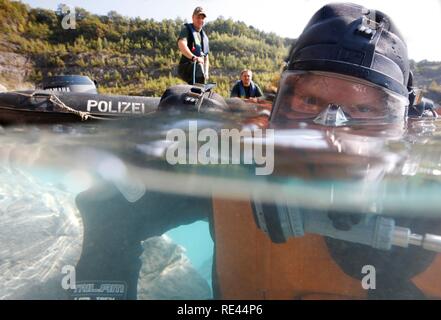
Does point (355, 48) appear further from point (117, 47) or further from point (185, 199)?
point (117, 47)

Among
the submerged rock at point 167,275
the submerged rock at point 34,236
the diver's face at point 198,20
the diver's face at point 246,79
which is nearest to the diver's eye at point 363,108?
the submerged rock at point 167,275

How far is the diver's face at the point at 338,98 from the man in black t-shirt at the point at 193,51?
3.29 m

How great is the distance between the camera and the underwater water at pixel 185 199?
186cm

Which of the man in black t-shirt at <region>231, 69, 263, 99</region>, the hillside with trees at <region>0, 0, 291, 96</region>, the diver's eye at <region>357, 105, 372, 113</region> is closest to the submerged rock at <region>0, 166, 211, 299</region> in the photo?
the diver's eye at <region>357, 105, 372, 113</region>

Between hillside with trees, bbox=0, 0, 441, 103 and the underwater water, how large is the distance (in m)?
19.2

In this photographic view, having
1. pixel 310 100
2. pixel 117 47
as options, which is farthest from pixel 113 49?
pixel 310 100

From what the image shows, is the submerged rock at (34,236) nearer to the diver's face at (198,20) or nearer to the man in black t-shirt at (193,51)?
the man in black t-shirt at (193,51)

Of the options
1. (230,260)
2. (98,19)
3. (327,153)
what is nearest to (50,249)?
(230,260)

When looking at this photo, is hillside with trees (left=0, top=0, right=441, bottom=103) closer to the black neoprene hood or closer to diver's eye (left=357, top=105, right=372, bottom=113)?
the black neoprene hood

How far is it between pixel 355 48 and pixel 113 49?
100 ft

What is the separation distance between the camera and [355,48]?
2152mm

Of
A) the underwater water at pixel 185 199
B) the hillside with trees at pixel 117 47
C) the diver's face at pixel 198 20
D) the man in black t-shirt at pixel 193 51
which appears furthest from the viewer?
the hillside with trees at pixel 117 47

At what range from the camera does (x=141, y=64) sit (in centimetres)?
2838

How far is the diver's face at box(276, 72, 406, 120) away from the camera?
211cm
